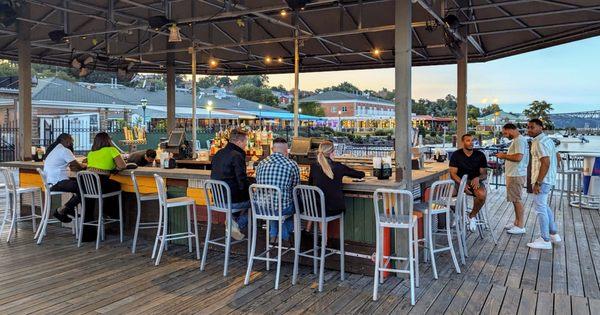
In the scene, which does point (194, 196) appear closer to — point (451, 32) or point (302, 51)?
point (451, 32)

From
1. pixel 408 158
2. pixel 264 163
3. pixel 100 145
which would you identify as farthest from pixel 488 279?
pixel 100 145

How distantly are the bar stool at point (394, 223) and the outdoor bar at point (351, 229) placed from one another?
0.8 inches

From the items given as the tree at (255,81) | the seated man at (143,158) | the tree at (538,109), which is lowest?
the seated man at (143,158)

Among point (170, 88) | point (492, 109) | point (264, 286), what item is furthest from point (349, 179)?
point (492, 109)

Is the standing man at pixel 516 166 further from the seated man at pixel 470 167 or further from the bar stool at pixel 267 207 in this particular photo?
the bar stool at pixel 267 207

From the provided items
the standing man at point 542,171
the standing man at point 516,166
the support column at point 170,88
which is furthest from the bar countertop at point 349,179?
the support column at point 170,88

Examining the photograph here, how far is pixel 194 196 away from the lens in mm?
5617

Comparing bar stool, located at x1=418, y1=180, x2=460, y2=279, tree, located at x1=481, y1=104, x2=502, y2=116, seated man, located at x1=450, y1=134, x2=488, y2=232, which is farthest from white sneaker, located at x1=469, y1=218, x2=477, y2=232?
tree, located at x1=481, y1=104, x2=502, y2=116

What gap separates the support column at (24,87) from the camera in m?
7.40

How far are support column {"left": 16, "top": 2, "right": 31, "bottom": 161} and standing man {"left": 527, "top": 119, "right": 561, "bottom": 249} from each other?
7.40 metres

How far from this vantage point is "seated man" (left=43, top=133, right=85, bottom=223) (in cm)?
600

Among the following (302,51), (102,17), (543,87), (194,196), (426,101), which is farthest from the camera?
(426,101)

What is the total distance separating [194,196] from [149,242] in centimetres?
99

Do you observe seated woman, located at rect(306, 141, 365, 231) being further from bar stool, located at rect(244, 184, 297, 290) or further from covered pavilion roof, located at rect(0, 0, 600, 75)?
covered pavilion roof, located at rect(0, 0, 600, 75)
